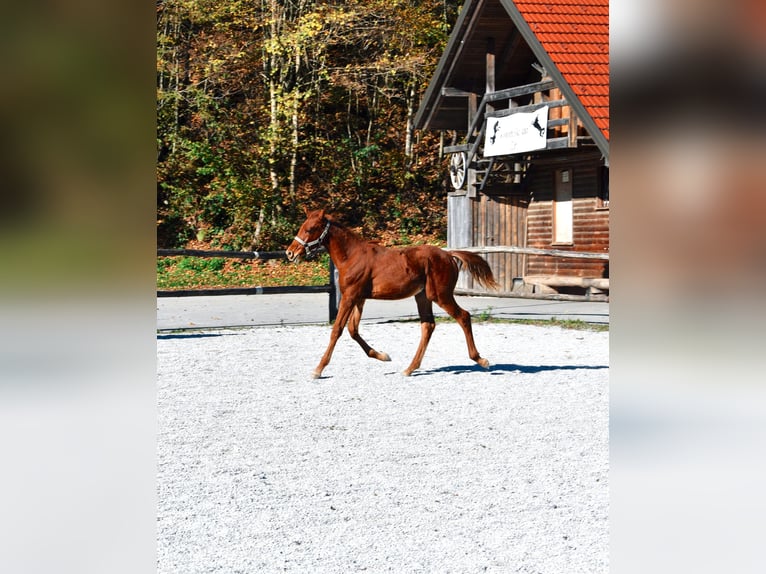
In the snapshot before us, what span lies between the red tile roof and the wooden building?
0.02 metres

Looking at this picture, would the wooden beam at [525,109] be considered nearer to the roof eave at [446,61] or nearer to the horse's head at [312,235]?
the roof eave at [446,61]

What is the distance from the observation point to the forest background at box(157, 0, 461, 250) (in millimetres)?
23844

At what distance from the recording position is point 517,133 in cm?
1711

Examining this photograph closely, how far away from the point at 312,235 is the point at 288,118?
1670 centimetres

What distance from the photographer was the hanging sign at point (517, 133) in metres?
16.5

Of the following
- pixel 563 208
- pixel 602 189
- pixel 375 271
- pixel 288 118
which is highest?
pixel 288 118

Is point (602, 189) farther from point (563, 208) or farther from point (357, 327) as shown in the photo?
point (357, 327)

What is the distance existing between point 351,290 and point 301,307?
8.01 metres

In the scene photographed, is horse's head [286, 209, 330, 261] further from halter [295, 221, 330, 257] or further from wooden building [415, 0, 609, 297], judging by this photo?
wooden building [415, 0, 609, 297]

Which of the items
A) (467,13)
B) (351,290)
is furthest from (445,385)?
(467,13)

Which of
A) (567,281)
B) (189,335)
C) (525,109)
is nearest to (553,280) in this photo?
(567,281)

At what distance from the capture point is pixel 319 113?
85.1 ft
